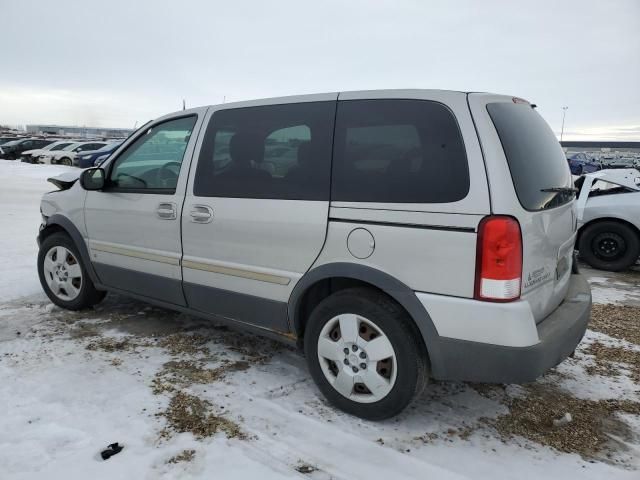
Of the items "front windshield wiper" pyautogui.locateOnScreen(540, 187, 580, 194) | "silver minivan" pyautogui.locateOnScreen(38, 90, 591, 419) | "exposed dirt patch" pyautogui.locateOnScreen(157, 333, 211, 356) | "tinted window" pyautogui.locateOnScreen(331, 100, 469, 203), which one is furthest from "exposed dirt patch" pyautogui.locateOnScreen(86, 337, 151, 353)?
"front windshield wiper" pyautogui.locateOnScreen(540, 187, 580, 194)

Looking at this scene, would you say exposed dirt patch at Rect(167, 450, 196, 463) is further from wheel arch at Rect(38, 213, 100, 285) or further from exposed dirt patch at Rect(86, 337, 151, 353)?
wheel arch at Rect(38, 213, 100, 285)

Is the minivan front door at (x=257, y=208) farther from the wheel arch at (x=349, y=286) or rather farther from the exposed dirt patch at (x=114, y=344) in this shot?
the exposed dirt patch at (x=114, y=344)

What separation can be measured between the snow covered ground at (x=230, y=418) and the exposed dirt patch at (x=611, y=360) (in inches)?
1.8

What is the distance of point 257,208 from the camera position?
A: 10.3 feet

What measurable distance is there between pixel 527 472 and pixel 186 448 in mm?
1724

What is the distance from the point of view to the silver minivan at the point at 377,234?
2.44 m

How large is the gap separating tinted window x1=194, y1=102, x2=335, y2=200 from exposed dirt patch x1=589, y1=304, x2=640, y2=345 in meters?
3.20

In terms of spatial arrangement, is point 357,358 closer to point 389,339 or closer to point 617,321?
point 389,339

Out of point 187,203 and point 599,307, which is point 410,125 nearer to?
point 187,203

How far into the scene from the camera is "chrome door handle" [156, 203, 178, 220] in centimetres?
359

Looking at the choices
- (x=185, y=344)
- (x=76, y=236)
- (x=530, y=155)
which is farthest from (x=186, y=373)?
(x=530, y=155)

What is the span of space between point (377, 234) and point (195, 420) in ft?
4.85

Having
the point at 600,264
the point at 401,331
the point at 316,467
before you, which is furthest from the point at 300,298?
the point at 600,264

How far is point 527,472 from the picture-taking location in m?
2.47
